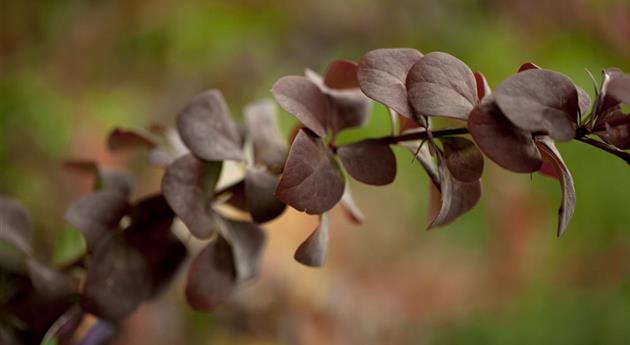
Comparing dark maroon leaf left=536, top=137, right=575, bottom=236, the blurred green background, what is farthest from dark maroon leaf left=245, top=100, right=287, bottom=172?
the blurred green background

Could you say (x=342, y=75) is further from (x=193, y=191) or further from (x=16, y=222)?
(x=16, y=222)

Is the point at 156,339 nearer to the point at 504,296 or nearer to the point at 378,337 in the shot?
the point at 378,337

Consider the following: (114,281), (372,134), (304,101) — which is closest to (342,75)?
(304,101)

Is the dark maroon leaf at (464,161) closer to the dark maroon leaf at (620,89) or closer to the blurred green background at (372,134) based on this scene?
the dark maroon leaf at (620,89)

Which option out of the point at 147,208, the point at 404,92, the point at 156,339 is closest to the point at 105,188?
the point at 147,208

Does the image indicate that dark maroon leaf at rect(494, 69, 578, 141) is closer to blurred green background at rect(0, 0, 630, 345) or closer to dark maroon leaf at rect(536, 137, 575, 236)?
dark maroon leaf at rect(536, 137, 575, 236)

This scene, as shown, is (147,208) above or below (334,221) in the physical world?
above
